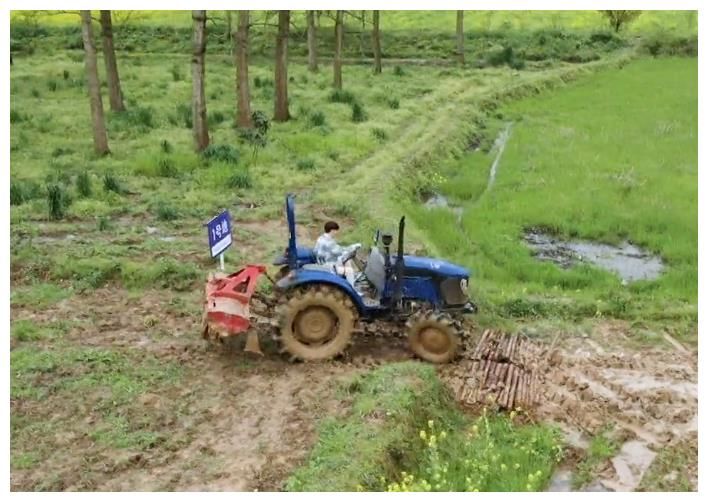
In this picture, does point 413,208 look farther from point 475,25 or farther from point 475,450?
point 475,25

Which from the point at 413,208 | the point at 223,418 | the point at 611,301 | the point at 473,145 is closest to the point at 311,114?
the point at 473,145

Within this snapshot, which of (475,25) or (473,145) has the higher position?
(475,25)

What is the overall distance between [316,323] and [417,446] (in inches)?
69.0

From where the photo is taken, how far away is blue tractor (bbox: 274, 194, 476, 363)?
25.7ft

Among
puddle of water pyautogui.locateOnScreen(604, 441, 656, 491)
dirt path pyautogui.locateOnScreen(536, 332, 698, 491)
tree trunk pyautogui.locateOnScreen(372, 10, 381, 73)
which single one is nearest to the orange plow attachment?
dirt path pyautogui.locateOnScreen(536, 332, 698, 491)

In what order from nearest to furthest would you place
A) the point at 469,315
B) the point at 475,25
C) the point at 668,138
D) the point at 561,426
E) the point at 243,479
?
1. the point at 243,479
2. the point at 561,426
3. the point at 469,315
4. the point at 668,138
5. the point at 475,25

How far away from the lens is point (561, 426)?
23.5 ft

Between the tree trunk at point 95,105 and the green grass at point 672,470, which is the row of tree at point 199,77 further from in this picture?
the green grass at point 672,470

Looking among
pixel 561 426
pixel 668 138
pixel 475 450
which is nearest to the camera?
pixel 475 450

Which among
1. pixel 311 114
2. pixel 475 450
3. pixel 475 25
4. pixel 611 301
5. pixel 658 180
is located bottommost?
pixel 475 450

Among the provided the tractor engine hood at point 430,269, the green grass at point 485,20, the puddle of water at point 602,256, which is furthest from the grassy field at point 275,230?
the green grass at point 485,20

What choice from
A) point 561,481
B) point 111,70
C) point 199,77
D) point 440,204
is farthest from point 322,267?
point 111,70

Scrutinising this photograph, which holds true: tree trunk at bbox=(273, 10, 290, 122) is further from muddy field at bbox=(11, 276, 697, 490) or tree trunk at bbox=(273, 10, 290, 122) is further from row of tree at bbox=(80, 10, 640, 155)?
muddy field at bbox=(11, 276, 697, 490)
